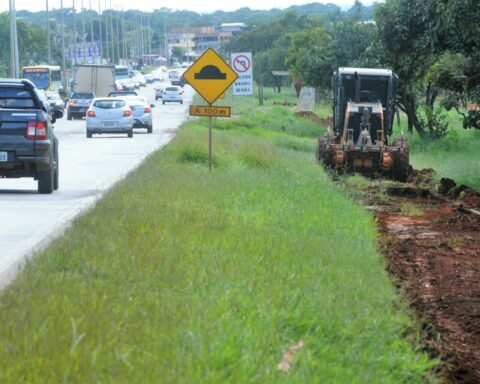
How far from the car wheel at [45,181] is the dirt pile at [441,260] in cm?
543

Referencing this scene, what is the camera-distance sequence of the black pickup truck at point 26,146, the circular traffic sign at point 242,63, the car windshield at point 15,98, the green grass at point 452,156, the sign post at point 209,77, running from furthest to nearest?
the circular traffic sign at point 242,63 < the green grass at point 452,156 < the sign post at point 209,77 < the car windshield at point 15,98 < the black pickup truck at point 26,146

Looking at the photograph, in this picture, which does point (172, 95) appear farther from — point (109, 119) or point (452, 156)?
point (452, 156)

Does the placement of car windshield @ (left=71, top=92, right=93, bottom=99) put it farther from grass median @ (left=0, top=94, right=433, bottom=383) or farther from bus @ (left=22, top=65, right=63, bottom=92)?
grass median @ (left=0, top=94, right=433, bottom=383)

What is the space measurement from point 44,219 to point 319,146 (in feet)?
44.1

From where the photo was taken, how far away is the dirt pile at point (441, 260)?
30.0 feet

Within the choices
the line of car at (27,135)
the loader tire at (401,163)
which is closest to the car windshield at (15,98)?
the line of car at (27,135)

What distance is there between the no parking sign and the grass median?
1303 inches

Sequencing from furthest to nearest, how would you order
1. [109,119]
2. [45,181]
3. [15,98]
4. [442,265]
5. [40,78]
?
[40,78] → [109,119] → [15,98] → [45,181] → [442,265]

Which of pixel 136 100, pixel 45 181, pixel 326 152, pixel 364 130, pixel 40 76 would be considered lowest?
pixel 40 76

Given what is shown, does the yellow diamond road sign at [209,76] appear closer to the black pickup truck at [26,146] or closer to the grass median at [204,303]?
the black pickup truck at [26,146]

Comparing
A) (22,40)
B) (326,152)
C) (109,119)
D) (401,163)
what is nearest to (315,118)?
(109,119)

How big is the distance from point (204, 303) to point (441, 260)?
21.0 ft

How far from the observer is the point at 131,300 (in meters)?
Answer: 8.38

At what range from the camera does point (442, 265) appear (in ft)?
45.3
